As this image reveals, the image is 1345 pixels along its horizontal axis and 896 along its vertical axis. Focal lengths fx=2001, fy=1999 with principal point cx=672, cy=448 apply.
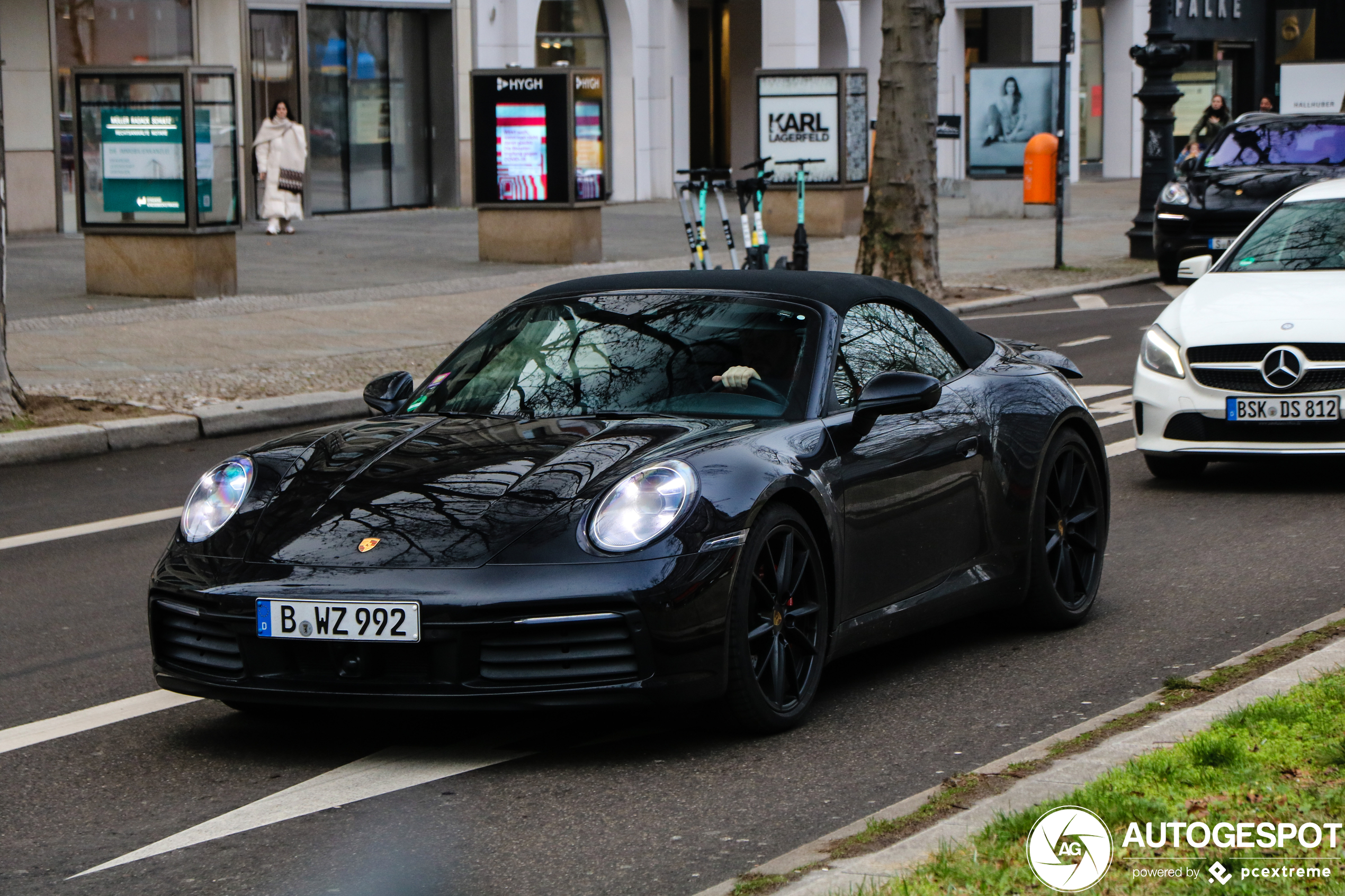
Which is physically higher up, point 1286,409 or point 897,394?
point 897,394

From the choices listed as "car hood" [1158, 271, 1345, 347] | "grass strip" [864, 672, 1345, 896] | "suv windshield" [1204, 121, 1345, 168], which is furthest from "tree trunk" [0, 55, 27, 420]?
"suv windshield" [1204, 121, 1345, 168]

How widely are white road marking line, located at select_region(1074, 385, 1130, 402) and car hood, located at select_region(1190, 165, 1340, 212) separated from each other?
857 cm

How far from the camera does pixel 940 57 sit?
152 feet

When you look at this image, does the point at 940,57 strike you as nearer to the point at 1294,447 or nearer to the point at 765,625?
the point at 1294,447

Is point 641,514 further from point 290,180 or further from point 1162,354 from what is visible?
point 290,180

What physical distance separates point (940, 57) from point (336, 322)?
31.6 metres

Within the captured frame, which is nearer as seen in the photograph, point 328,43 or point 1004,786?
point 1004,786

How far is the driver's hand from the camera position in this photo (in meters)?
6.02

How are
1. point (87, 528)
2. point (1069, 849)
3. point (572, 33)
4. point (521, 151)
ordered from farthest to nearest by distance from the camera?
point (572, 33)
point (521, 151)
point (87, 528)
point (1069, 849)

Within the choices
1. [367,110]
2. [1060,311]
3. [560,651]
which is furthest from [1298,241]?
[367,110]

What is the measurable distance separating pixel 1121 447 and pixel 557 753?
264 inches

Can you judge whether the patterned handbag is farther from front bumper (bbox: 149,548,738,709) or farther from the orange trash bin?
front bumper (bbox: 149,548,738,709)

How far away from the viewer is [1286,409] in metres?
9.46

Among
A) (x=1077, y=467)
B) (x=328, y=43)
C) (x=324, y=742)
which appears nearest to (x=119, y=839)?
(x=324, y=742)
